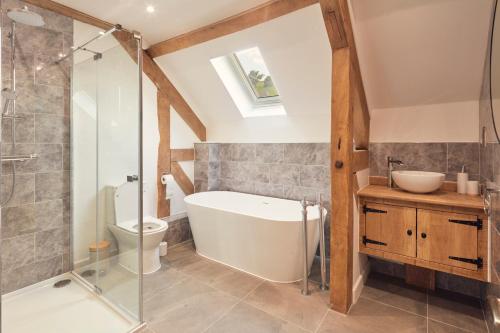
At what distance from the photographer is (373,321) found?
2.14 metres

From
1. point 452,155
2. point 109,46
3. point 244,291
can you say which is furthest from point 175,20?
point 452,155

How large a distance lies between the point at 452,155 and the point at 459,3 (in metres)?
1.26

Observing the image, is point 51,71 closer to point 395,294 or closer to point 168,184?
point 168,184

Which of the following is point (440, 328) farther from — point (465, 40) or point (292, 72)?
point (292, 72)

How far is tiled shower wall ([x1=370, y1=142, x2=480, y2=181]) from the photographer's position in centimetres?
248

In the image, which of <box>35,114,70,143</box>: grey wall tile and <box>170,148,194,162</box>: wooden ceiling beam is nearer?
<box>35,114,70,143</box>: grey wall tile

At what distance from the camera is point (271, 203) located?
3.44 m

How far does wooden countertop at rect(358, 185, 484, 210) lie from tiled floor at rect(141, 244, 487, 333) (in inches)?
35.2

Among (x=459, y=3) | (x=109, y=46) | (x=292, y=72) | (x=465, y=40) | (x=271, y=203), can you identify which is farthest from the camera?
(x=271, y=203)

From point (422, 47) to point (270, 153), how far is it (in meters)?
1.91

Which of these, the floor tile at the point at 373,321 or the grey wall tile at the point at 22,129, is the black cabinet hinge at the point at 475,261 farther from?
the grey wall tile at the point at 22,129

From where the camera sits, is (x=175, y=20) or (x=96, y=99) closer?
(x=96, y=99)

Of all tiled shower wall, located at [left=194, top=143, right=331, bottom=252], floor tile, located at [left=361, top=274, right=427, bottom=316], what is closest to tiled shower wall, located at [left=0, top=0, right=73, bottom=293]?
tiled shower wall, located at [left=194, top=143, right=331, bottom=252]

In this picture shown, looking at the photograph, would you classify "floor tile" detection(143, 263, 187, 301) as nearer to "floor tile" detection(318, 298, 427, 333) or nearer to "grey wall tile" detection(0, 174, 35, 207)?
"grey wall tile" detection(0, 174, 35, 207)
